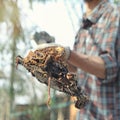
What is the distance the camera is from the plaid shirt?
1.76m

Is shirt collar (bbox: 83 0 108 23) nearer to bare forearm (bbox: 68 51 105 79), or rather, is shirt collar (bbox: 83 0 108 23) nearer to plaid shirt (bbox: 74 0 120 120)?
plaid shirt (bbox: 74 0 120 120)

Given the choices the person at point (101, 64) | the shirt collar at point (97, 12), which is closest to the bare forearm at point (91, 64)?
the person at point (101, 64)

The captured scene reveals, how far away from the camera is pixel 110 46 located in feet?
5.80

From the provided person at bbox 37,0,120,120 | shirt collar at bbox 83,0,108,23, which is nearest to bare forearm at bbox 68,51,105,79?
person at bbox 37,0,120,120

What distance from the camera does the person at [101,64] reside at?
5.68 ft

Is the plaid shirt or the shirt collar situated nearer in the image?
the plaid shirt

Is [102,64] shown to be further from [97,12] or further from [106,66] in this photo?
[97,12]

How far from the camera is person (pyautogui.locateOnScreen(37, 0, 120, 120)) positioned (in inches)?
68.1

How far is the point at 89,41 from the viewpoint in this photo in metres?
1.87

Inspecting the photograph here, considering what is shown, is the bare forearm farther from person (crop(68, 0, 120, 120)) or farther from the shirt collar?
the shirt collar

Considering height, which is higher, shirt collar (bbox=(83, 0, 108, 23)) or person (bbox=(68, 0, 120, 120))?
shirt collar (bbox=(83, 0, 108, 23))

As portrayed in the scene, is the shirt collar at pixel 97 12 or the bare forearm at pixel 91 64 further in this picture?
the shirt collar at pixel 97 12

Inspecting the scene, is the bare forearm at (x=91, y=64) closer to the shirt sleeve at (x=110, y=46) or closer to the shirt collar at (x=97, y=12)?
the shirt sleeve at (x=110, y=46)

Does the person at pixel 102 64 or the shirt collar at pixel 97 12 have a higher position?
the shirt collar at pixel 97 12
